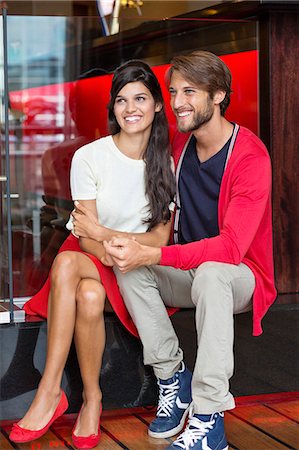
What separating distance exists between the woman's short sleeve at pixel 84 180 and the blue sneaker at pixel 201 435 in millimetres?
680

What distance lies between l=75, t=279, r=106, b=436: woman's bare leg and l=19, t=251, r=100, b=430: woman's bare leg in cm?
3

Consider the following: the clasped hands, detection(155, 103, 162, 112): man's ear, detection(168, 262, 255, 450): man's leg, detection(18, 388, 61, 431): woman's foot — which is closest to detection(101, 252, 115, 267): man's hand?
the clasped hands

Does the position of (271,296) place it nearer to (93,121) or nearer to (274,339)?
(274,339)

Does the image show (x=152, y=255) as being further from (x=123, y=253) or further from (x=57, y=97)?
(x=57, y=97)

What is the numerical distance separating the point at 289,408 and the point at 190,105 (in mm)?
933

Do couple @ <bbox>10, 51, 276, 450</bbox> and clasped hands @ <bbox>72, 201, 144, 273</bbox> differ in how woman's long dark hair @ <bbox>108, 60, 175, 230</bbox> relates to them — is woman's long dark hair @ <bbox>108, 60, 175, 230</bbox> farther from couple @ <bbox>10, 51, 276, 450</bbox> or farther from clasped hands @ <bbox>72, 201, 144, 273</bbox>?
clasped hands @ <bbox>72, 201, 144, 273</bbox>

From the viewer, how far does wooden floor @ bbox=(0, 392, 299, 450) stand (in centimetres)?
240

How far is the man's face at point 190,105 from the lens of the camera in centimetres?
252

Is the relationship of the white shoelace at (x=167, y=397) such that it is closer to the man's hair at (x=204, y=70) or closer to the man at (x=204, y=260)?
the man at (x=204, y=260)

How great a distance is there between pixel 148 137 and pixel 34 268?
32.1 inches

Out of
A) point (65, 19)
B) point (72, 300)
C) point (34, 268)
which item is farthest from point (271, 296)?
point (65, 19)

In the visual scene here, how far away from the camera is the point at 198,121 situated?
8.26 ft

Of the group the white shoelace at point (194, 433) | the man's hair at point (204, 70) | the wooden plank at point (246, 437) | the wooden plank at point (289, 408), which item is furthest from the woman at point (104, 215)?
the wooden plank at point (289, 408)

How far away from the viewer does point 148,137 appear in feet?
8.58
